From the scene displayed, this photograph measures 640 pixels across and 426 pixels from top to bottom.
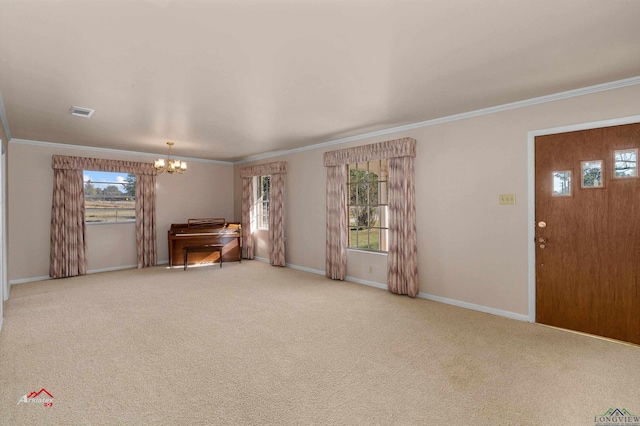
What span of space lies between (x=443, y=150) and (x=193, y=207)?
569 centimetres

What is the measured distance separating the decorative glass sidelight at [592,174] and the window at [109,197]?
24.2 feet

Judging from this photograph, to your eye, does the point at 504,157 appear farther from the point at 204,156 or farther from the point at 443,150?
the point at 204,156

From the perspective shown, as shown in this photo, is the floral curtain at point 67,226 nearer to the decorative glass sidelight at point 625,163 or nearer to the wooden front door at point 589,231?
the wooden front door at point 589,231

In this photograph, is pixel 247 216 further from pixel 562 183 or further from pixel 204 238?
pixel 562 183

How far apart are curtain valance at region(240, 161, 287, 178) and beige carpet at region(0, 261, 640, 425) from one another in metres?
3.15

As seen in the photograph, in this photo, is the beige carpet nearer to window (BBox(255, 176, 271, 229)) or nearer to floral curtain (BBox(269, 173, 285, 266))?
floral curtain (BBox(269, 173, 285, 266))

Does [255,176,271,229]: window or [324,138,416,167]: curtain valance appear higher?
[324,138,416,167]: curtain valance

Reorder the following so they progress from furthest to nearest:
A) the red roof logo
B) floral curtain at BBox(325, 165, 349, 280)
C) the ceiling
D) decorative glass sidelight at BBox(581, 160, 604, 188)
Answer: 1. floral curtain at BBox(325, 165, 349, 280)
2. decorative glass sidelight at BBox(581, 160, 604, 188)
3. the red roof logo
4. the ceiling

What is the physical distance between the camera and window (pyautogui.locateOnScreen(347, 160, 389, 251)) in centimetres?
522

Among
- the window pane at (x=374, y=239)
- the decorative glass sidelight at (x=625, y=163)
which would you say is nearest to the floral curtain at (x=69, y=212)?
the window pane at (x=374, y=239)

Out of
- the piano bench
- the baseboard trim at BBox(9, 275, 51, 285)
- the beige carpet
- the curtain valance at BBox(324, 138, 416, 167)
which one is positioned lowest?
the beige carpet

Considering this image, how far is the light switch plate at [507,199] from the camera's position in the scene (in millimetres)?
3702

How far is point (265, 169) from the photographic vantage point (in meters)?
6.98

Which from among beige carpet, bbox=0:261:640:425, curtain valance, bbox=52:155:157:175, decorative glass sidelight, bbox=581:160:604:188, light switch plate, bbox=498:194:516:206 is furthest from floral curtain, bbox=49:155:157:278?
decorative glass sidelight, bbox=581:160:604:188
